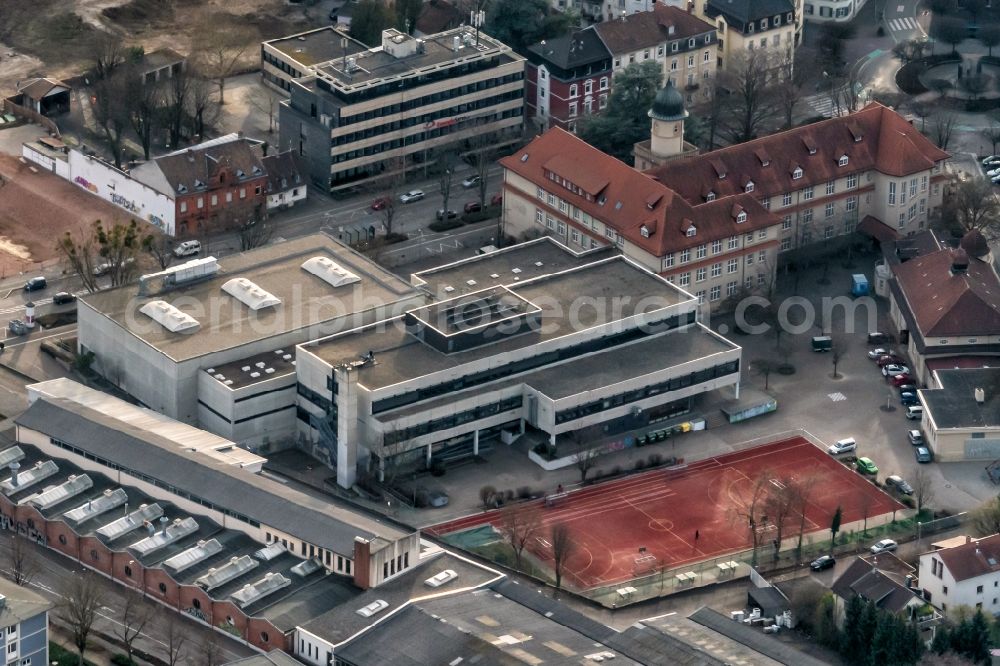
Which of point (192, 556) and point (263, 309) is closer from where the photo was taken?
point (192, 556)

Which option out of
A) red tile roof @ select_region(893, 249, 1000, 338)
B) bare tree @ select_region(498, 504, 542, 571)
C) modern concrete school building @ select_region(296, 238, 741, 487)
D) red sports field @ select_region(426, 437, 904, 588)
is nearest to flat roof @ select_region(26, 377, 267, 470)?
modern concrete school building @ select_region(296, 238, 741, 487)

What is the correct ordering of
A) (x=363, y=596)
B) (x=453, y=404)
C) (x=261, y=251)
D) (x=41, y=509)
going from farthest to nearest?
1. (x=261, y=251)
2. (x=453, y=404)
3. (x=41, y=509)
4. (x=363, y=596)

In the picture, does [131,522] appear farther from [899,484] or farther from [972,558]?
[972,558]

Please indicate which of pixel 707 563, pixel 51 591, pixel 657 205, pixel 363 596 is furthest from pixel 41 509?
pixel 657 205

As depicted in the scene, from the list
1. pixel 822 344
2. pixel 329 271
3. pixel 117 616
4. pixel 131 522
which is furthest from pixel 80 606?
pixel 822 344

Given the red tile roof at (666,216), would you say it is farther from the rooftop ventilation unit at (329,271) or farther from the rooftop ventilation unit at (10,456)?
the rooftop ventilation unit at (10,456)

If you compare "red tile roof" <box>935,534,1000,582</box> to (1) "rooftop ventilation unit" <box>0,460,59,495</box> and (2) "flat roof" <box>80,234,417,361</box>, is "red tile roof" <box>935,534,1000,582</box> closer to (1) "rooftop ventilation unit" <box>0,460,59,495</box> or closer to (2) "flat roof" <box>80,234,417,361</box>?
(2) "flat roof" <box>80,234,417,361</box>

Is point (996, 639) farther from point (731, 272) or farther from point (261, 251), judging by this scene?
point (261, 251)
